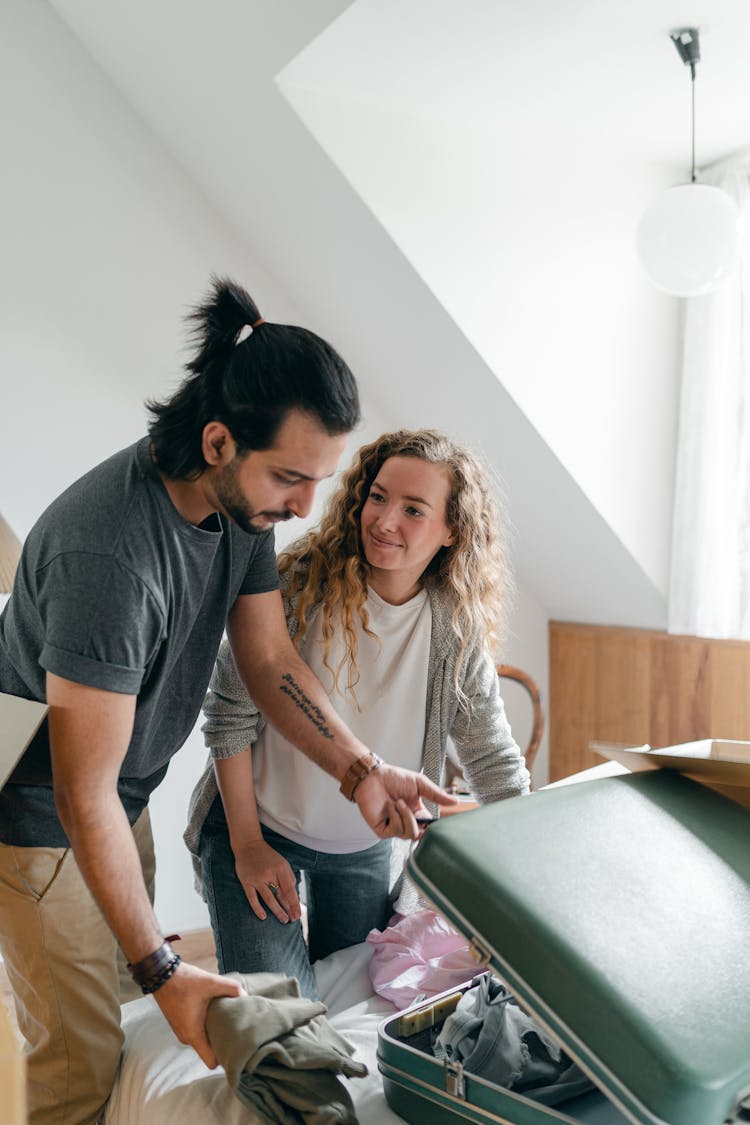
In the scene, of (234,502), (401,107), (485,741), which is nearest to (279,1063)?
(234,502)

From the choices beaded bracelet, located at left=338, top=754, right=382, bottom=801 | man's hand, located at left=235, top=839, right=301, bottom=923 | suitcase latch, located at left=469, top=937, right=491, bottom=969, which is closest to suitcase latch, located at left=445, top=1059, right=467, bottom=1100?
suitcase latch, located at left=469, top=937, right=491, bottom=969

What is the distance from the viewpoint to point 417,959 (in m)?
1.56

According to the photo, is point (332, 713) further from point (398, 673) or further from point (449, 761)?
point (449, 761)

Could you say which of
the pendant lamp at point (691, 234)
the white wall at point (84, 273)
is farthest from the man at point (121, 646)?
the white wall at point (84, 273)

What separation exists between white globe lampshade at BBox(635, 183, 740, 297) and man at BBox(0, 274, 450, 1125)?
1452 mm

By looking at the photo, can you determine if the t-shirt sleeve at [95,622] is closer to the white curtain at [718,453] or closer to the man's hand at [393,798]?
the man's hand at [393,798]

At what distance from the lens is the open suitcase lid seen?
807 millimetres

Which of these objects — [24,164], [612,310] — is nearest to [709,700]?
[612,310]

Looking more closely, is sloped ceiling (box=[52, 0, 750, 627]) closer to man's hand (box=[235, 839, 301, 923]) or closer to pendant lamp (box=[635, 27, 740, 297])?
pendant lamp (box=[635, 27, 740, 297])

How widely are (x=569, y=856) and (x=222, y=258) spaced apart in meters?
2.57

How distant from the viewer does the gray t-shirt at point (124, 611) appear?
124 cm

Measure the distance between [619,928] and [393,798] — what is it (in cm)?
62

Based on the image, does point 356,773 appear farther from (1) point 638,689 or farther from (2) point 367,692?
(1) point 638,689

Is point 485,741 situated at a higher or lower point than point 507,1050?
higher
